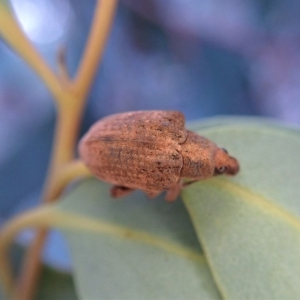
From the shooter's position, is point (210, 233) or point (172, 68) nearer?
point (210, 233)

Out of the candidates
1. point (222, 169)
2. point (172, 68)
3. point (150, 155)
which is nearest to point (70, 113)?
point (150, 155)

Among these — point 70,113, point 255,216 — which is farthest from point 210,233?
point 70,113

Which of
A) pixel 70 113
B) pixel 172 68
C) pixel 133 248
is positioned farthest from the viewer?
pixel 172 68

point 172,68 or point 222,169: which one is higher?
point 222,169

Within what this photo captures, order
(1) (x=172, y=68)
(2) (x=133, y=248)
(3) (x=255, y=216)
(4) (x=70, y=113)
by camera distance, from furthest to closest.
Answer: (1) (x=172, y=68)
(4) (x=70, y=113)
(2) (x=133, y=248)
(3) (x=255, y=216)

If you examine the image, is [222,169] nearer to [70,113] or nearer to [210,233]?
[210,233]

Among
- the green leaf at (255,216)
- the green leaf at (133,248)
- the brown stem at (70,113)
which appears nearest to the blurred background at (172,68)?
the brown stem at (70,113)

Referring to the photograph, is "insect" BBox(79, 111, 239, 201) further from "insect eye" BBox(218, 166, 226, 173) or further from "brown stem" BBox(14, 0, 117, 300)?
"brown stem" BBox(14, 0, 117, 300)
